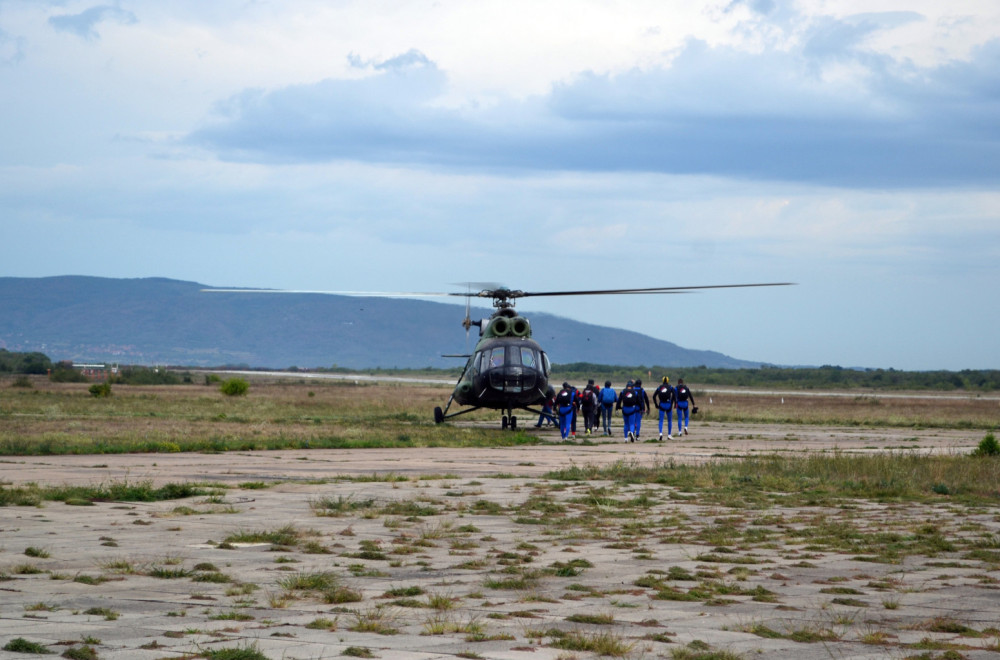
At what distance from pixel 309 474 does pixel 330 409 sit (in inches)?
1223

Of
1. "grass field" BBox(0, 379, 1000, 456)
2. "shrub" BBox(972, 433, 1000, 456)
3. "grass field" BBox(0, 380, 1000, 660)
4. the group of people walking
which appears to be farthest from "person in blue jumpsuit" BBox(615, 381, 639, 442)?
"grass field" BBox(0, 380, 1000, 660)

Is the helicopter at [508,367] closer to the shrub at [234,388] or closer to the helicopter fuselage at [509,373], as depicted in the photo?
the helicopter fuselage at [509,373]

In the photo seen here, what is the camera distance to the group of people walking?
31.5 m

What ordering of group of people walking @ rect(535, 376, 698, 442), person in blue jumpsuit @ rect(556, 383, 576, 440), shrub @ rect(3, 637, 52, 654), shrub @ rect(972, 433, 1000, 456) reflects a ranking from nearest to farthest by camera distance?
shrub @ rect(3, 637, 52, 654) < shrub @ rect(972, 433, 1000, 456) < group of people walking @ rect(535, 376, 698, 442) < person in blue jumpsuit @ rect(556, 383, 576, 440)

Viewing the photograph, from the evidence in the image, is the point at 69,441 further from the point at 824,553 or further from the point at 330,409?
the point at 330,409

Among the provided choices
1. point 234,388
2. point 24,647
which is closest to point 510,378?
point 24,647

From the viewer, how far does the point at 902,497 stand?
17.3 metres

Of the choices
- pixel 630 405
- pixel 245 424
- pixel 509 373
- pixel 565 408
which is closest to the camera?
pixel 630 405

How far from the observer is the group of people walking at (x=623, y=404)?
1242 inches

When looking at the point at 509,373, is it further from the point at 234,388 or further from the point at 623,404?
the point at 234,388

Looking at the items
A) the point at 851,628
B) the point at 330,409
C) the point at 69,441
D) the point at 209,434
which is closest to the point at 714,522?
the point at 851,628

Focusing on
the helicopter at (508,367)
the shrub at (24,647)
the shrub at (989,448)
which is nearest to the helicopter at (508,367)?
the helicopter at (508,367)

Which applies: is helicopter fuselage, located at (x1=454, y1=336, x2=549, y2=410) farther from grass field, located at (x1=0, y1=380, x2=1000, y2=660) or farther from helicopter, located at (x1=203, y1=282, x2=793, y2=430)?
grass field, located at (x1=0, y1=380, x2=1000, y2=660)

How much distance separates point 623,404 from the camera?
31359mm
